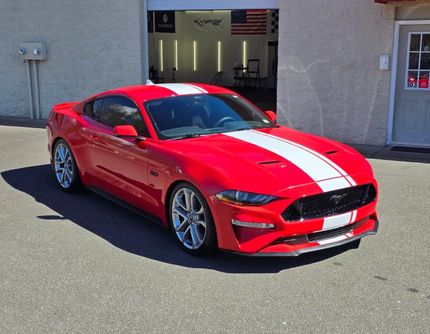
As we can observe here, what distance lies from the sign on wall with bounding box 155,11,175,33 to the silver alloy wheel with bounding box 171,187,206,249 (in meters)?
18.1

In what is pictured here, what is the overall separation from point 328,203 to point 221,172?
2.99 feet

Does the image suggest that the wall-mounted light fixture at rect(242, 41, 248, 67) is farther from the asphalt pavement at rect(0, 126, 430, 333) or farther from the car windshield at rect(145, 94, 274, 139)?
the asphalt pavement at rect(0, 126, 430, 333)

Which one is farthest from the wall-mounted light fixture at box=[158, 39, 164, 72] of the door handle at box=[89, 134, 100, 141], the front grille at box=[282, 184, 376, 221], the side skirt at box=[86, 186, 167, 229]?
the front grille at box=[282, 184, 376, 221]

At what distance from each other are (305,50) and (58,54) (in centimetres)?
625

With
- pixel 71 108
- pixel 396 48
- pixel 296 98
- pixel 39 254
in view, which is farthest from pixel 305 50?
pixel 39 254

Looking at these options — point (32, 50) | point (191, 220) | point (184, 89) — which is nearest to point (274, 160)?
point (191, 220)

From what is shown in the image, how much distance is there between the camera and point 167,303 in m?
3.80

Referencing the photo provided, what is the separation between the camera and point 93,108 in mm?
6527

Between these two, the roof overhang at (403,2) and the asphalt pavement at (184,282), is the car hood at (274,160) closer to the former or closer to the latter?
the asphalt pavement at (184,282)

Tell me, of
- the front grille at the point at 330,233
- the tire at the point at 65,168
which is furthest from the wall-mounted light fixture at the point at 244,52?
the front grille at the point at 330,233

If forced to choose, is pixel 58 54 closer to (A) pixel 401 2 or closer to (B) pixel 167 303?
(A) pixel 401 2

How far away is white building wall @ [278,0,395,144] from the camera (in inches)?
377

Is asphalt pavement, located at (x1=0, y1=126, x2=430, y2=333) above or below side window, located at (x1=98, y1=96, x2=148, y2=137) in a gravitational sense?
below

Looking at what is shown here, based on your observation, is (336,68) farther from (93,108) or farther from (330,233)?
(330,233)
